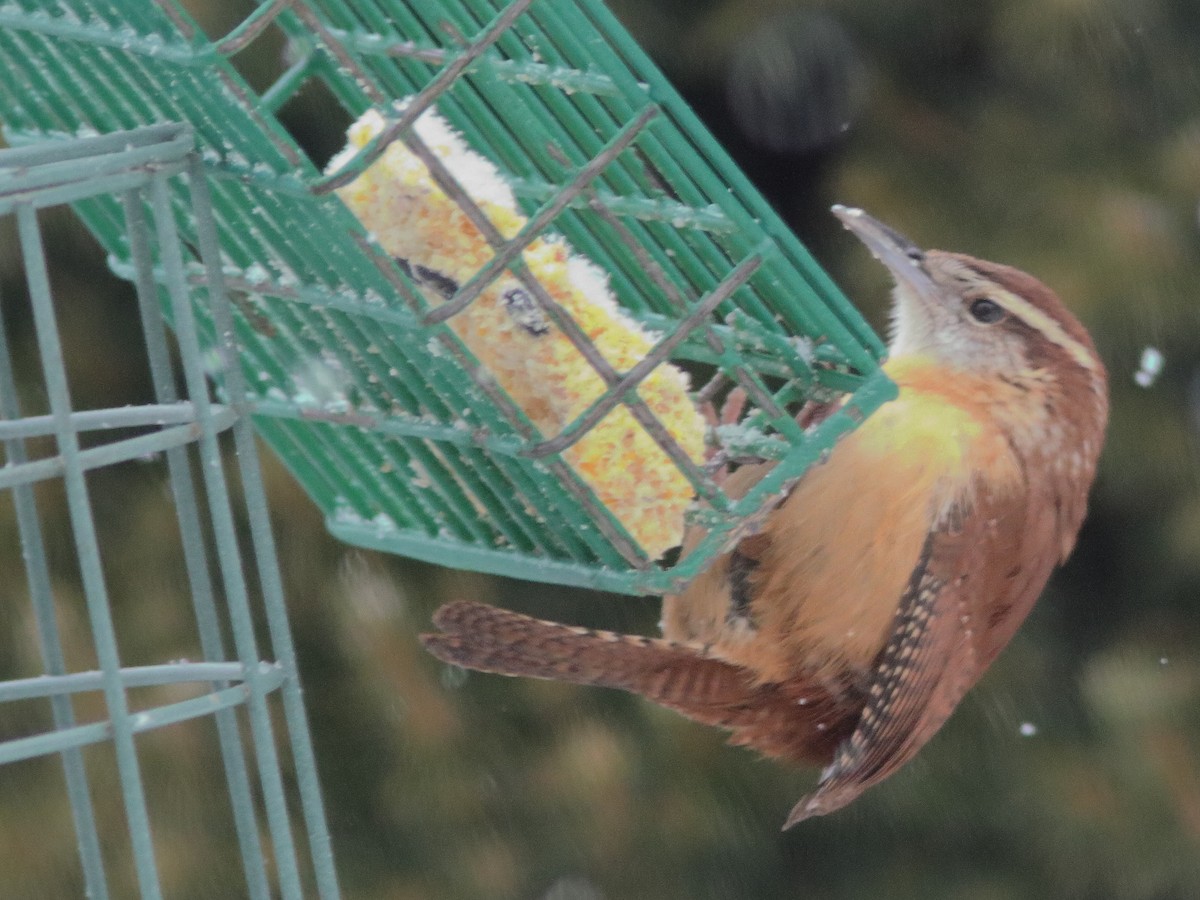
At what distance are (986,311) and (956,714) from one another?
156 cm

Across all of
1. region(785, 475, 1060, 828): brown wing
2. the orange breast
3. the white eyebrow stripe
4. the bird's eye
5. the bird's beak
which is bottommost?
region(785, 475, 1060, 828): brown wing

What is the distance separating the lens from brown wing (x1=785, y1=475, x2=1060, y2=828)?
2570mm

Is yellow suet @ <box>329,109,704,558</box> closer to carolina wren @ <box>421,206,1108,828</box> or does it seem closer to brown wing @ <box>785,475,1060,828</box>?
carolina wren @ <box>421,206,1108,828</box>

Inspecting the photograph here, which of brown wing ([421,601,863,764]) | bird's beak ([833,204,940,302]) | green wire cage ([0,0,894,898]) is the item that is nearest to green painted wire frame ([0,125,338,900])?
green wire cage ([0,0,894,898])

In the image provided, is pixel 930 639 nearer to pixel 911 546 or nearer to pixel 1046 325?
pixel 911 546

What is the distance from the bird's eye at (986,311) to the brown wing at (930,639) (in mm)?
315

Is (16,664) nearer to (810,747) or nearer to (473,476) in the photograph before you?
(810,747)

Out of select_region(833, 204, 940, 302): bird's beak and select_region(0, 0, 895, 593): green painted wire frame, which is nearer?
select_region(0, 0, 895, 593): green painted wire frame

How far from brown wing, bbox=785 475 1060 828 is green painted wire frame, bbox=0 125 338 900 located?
105 cm

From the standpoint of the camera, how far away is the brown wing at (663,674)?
7.06ft

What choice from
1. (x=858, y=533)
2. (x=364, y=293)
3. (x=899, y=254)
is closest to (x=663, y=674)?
(x=858, y=533)

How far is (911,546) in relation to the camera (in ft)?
8.59

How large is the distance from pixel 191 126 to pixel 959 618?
4.96 ft

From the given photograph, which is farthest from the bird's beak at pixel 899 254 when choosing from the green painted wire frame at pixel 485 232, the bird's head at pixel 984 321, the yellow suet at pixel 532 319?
the yellow suet at pixel 532 319
